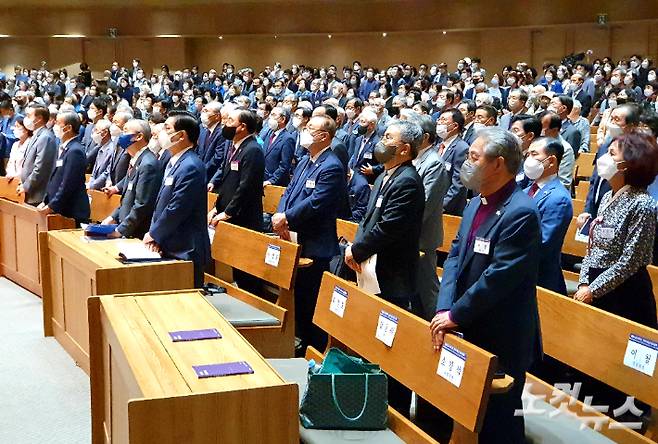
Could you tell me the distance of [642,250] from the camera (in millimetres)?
3674

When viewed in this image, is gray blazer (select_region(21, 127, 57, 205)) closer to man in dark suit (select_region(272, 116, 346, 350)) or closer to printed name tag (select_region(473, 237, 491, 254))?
man in dark suit (select_region(272, 116, 346, 350))

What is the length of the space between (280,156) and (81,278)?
403 cm

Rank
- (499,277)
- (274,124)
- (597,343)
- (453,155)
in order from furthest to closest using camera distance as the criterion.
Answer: (274,124) < (453,155) < (597,343) < (499,277)

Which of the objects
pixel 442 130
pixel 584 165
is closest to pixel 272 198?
pixel 442 130

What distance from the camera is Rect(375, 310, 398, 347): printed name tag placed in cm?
332

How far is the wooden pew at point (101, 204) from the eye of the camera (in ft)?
23.6

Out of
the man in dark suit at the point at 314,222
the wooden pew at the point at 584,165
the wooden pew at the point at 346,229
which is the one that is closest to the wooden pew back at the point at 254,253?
the man in dark suit at the point at 314,222

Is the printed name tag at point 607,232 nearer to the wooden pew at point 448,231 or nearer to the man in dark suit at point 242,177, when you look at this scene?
the wooden pew at point 448,231

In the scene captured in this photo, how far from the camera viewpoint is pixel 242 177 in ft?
20.1

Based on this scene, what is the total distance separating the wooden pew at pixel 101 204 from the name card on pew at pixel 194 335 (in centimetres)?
424

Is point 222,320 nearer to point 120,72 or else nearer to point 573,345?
point 573,345

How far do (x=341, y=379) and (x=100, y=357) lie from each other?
3.80 feet

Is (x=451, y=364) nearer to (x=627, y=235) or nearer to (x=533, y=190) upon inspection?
(x=627, y=235)

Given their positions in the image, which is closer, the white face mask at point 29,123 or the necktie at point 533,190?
the necktie at point 533,190
